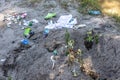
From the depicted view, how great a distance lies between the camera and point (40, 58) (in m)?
5.33

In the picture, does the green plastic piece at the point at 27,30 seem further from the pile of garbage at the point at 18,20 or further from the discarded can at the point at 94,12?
the discarded can at the point at 94,12

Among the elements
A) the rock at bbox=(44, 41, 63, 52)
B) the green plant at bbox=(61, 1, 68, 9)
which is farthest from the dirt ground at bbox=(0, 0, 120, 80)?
the green plant at bbox=(61, 1, 68, 9)

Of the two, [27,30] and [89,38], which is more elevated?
[89,38]

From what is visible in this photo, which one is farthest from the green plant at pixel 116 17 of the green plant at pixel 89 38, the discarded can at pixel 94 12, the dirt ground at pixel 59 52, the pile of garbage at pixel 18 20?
the pile of garbage at pixel 18 20

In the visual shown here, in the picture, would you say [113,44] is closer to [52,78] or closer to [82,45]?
[82,45]

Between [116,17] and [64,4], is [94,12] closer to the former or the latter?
[116,17]

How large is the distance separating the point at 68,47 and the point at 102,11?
5.27 feet

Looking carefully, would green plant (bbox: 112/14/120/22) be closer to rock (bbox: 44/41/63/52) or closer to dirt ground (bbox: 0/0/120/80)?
dirt ground (bbox: 0/0/120/80)

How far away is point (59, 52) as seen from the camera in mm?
5285

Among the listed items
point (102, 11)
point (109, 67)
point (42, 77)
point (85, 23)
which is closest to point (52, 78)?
point (42, 77)

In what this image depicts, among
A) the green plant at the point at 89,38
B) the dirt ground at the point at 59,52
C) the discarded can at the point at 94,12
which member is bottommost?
the dirt ground at the point at 59,52

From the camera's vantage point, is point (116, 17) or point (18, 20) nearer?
point (116, 17)

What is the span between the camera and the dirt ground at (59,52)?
4949 millimetres

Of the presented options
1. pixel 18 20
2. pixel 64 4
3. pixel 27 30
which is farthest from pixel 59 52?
pixel 64 4
